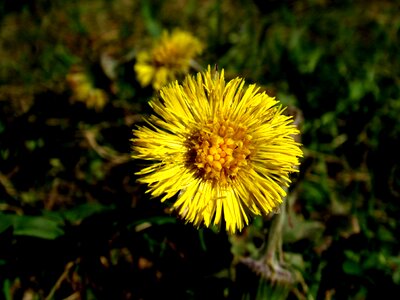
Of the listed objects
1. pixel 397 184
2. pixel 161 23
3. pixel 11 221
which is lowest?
pixel 11 221

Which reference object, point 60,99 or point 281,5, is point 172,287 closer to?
point 60,99

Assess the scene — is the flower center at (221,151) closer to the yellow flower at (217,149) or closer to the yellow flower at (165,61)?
the yellow flower at (217,149)

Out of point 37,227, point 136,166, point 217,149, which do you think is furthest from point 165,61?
point 37,227

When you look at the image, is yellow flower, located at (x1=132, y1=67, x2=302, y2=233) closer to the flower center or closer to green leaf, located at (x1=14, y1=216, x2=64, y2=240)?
the flower center

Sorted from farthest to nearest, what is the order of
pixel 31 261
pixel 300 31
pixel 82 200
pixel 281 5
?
pixel 281 5, pixel 300 31, pixel 82 200, pixel 31 261

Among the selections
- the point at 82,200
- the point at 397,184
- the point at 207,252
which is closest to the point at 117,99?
the point at 82,200

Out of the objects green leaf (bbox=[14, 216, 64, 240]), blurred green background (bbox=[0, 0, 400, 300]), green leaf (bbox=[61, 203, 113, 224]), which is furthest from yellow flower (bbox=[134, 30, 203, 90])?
green leaf (bbox=[14, 216, 64, 240])
